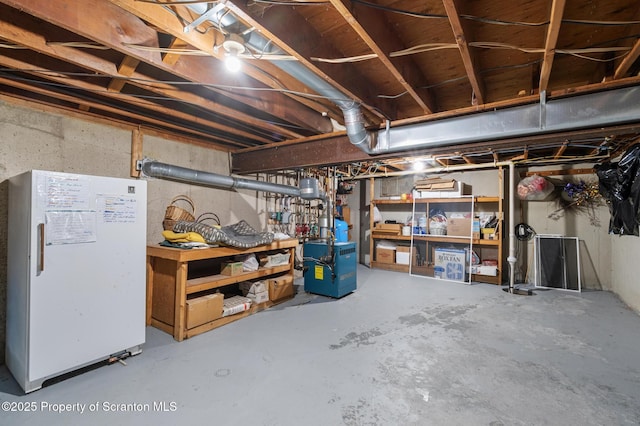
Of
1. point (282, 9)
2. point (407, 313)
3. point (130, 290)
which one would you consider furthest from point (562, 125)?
point (130, 290)

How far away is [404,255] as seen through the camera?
5.98 meters

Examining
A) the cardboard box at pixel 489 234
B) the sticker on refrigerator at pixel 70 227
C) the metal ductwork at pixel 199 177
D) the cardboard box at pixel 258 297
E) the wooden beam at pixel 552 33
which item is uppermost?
the wooden beam at pixel 552 33

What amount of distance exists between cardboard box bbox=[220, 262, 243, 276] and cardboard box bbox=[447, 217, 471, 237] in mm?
4065

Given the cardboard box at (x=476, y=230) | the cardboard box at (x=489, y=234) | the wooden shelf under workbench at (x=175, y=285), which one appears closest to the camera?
the wooden shelf under workbench at (x=175, y=285)

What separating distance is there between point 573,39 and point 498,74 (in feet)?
1.58

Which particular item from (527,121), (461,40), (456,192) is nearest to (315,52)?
(461,40)

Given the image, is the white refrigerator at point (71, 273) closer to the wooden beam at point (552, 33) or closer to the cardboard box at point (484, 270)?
the wooden beam at point (552, 33)

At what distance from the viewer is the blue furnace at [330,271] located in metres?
3.98

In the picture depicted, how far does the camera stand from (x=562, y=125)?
79.6 inches

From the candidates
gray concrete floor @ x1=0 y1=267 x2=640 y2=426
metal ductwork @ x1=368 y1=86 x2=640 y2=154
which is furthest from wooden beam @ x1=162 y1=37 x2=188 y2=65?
gray concrete floor @ x1=0 y1=267 x2=640 y2=426

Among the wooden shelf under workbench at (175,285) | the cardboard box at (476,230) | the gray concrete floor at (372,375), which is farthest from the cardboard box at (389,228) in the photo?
the wooden shelf under workbench at (175,285)

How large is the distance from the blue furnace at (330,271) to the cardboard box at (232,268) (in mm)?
1206

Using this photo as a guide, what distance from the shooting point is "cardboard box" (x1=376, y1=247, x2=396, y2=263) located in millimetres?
6129

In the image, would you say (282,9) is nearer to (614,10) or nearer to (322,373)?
(614,10)
